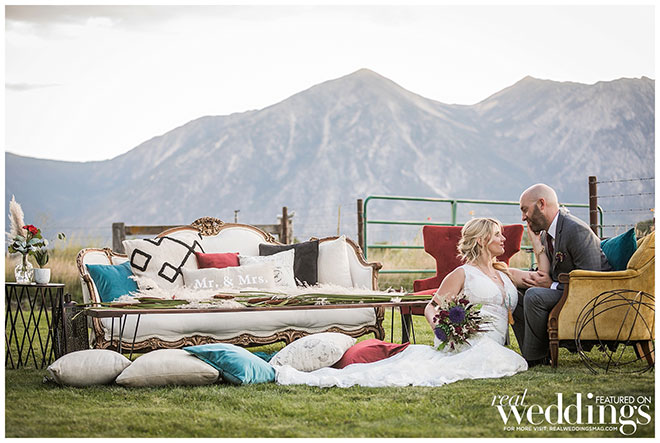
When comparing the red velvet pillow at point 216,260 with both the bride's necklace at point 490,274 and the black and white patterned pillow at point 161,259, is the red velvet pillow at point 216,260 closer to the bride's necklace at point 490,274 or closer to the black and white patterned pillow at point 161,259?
the black and white patterned pillow at point 161,259

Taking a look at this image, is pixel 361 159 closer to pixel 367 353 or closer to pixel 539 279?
pixel 539 279

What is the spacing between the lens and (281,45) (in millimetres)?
30969

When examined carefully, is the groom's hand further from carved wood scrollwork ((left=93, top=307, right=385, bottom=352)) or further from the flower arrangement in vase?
the flower arrangement in vase

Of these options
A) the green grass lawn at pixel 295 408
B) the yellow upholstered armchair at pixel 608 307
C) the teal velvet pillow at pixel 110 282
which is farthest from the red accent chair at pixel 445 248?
the teal velvet pillow at pixel 110 282

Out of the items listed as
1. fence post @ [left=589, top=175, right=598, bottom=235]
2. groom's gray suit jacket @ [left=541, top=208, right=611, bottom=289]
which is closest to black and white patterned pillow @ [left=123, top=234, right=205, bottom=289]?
groom's gray suit jacket @ [left=541, top=208, right=611, bottom=289]

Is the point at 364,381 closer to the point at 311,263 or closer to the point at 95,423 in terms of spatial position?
the point at 95,423

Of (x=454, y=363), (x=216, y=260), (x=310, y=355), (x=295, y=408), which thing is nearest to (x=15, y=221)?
(x=216, y=260)

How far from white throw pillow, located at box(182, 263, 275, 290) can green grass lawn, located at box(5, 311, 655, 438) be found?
1354 mm

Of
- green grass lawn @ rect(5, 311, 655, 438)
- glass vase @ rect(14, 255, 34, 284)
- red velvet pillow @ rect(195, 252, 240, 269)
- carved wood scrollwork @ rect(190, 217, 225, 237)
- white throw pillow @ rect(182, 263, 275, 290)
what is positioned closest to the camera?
green grass lawn @ rect(5, 311, 655, 438)

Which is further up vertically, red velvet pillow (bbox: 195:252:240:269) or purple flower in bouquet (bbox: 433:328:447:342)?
red velvet pillow (bbox: 195:252:240:269)

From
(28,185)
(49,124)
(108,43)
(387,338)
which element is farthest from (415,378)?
(28,185)

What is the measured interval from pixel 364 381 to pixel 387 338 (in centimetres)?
235
